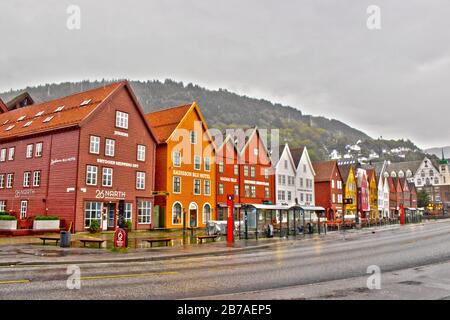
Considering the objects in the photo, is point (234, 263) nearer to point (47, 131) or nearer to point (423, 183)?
point (47, 131)

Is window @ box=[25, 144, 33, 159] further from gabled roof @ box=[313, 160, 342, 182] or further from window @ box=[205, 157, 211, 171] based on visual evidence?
gabled roof @ box=[313, 160, 342, 182]

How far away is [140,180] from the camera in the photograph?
40.9m

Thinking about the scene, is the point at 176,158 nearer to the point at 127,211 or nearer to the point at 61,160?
the point at 127,211

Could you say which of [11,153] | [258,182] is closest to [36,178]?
[11,153]

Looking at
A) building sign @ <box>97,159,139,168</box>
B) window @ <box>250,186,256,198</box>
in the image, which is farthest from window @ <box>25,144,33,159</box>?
window @ <box>250,186,256,198</box>

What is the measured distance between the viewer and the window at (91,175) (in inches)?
1405

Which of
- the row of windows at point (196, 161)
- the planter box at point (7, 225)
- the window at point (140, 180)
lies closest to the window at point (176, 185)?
the row of windows at point (196, 161)

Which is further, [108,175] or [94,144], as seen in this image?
[108,175]

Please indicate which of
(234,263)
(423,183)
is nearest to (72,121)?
(234,263)

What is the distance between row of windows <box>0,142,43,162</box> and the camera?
38.4 m

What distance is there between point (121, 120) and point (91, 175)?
6.59m

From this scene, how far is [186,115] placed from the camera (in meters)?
46.2

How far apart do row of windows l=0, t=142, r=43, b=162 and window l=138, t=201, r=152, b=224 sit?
10413 mm
